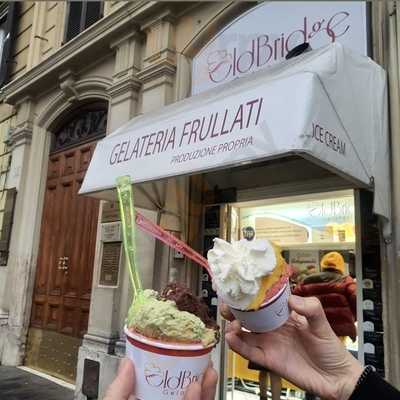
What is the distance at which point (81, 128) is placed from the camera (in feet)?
26.3

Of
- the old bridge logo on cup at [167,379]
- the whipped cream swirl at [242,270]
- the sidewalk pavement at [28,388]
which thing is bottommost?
the sidewalk pavement at [28,388]

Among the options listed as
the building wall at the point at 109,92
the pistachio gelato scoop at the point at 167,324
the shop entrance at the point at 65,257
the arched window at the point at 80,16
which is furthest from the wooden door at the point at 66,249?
the pistachio gelato scoop at the point at 167,324

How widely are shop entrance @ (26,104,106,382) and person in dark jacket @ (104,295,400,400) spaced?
211 inches

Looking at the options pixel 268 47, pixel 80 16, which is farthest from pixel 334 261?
pixel 80 16

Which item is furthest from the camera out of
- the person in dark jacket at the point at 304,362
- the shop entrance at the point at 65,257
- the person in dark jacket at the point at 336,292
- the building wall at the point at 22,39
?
the building wall at the point at 22,39

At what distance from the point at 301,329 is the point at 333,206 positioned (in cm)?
311

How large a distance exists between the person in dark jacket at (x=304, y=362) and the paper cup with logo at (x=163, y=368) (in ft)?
0.12

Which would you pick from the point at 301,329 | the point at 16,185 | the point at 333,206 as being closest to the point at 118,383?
the point at 301,329

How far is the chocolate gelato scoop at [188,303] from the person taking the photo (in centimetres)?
190

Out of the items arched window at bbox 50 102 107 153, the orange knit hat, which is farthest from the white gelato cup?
arched window at bbox 50 102 107 153

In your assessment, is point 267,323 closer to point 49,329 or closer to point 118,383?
point 118,383

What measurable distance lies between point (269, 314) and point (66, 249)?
20.6 feet

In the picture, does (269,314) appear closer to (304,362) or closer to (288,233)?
(304,362)

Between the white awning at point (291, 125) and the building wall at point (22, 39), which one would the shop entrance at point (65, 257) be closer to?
the building wall at point (22, 39)
